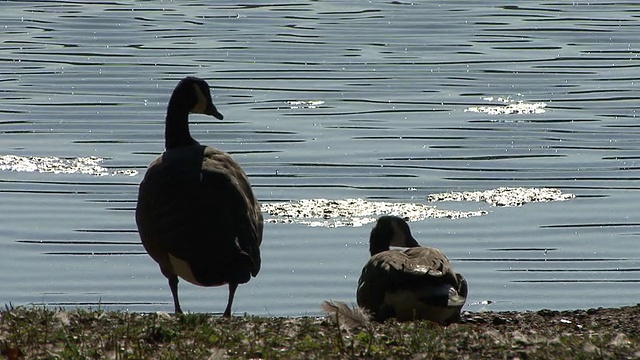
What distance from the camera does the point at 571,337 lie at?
9078mm

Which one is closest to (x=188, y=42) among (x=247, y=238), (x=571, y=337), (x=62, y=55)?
(x=62, y=55)

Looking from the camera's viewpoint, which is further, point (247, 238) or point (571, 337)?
point (247, 238)

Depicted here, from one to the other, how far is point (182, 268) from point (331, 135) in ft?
33.7

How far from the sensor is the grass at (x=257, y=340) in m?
8.23

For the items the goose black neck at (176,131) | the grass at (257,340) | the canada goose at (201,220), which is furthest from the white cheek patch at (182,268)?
the goose black neck at (176,131)

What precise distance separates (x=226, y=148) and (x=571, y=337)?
39.1 ft

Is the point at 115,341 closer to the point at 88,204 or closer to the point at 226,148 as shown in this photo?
the point at 88,204

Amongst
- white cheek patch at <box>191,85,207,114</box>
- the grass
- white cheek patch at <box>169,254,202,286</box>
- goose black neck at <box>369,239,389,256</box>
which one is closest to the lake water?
goose black neck at <box>369,239,389,256</box>

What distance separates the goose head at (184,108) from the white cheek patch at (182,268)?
180 cm

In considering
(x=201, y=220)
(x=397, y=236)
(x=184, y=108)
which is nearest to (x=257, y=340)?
(x=201, y=220)

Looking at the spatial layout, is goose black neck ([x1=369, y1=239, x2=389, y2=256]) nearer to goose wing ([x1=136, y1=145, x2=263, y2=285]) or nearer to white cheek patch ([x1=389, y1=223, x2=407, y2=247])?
white cheek patch ([x1=389, y1=223, x2=407, y2=247])

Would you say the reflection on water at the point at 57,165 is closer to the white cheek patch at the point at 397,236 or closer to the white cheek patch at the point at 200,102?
the white cheek patch at the point at 200,102

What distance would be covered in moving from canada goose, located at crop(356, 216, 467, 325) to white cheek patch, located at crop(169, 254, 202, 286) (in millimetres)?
1277

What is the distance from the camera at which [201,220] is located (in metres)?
11.0
